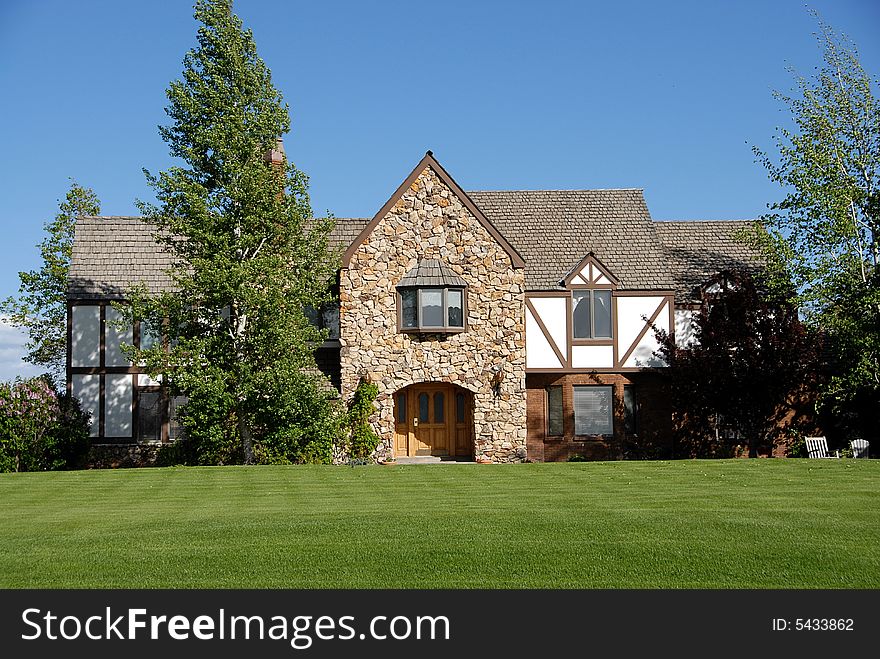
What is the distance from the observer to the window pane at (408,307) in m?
27.2

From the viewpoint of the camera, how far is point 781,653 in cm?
877

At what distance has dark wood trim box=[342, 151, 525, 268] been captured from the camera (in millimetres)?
27141

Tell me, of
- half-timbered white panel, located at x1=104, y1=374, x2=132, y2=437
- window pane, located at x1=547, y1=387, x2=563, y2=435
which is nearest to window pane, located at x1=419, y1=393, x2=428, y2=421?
window pane, located at x1=547, y1=387, x2=563, y2=435

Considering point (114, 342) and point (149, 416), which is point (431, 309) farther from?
point (114, 342)

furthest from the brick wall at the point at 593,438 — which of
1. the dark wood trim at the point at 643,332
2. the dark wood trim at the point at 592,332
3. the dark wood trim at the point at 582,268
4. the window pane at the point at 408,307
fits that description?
the window pane at the point at 408,307

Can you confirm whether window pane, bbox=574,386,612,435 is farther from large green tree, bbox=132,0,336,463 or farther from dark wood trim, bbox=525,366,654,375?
large green tree, bbox=132,0,336,463

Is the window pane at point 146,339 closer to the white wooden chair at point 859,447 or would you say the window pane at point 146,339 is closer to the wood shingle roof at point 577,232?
the wood shingle roof at point 577,232

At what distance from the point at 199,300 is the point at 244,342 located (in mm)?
1613

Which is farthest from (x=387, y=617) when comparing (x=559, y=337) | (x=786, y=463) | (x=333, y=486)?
(x=559, y=337)

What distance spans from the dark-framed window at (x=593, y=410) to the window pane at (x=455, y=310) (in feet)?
13.6

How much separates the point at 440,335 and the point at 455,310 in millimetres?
824

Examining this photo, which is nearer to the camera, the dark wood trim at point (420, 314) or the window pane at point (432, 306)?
the dark wood trim at point (420, 314)

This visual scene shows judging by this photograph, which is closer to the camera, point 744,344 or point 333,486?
point 333,486

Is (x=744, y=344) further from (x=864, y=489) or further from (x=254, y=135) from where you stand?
(x=254, y=135)
